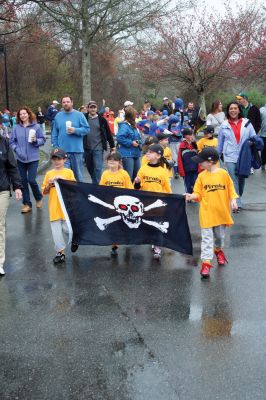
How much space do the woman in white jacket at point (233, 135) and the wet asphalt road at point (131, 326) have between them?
2172mm

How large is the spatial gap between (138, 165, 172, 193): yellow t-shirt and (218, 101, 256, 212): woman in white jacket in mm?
2578

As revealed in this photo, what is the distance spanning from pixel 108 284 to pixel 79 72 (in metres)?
36.7

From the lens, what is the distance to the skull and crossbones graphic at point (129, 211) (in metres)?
6.01

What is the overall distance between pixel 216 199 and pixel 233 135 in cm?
319

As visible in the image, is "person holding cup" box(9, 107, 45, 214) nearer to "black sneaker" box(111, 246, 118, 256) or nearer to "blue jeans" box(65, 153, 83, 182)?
"blue jeans" box(65, 153, 83, 182)

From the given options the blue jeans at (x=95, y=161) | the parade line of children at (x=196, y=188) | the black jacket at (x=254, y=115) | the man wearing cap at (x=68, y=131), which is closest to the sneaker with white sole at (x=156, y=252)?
the parade line of children at (x=196, y=188)

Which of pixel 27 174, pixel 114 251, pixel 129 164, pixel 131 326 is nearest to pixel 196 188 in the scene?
pixel 114 251

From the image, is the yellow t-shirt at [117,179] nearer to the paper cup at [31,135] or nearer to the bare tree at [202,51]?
the paper cup at [31,135]

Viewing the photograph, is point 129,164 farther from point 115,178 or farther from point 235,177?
point 115,178

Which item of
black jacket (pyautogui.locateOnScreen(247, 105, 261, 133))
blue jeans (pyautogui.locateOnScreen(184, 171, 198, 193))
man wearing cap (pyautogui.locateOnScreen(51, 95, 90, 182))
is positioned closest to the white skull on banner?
man wearing cap (pyautogui.locateOnScreen(51, 95, 90, 182))

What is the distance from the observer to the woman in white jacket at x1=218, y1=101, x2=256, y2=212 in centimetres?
842

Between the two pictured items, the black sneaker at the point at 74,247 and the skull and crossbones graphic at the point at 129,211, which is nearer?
the skull and crossbones graphic at the point at 129,211

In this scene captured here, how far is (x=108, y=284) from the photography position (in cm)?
530

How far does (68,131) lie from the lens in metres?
8.55
